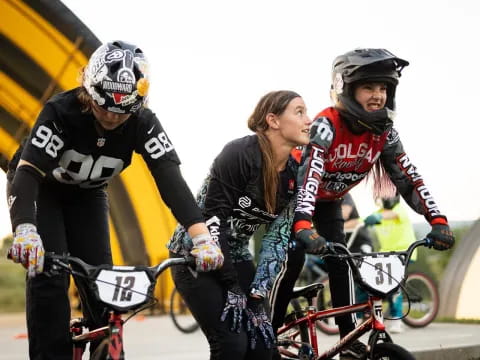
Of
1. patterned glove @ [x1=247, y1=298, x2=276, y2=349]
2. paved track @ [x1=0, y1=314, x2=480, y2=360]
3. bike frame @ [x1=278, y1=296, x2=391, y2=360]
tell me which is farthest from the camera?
paved track @ [x1=0, y1=314, x2=480, y2=360]

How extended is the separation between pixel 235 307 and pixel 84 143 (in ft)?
3.80

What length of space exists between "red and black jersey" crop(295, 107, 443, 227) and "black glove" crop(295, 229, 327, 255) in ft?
1.20

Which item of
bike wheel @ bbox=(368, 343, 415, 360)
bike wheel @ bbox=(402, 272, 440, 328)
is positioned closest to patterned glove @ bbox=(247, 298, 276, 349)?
bike wheel @ bbox=(368, 343, 415, 360)

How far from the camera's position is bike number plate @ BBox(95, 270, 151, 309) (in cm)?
364

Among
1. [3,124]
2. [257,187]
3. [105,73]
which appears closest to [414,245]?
[257,187]

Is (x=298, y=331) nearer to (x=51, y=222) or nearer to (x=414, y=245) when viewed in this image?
(x=414, y=245)

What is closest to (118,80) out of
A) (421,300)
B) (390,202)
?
(390,202)

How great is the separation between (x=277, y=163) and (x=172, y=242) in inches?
30.0

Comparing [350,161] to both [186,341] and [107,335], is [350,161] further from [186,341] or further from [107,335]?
[186,341]

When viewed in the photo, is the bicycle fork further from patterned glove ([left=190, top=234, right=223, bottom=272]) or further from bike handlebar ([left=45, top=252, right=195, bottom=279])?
patterned glove ([left=190, top=234, right=223, bottom=272])

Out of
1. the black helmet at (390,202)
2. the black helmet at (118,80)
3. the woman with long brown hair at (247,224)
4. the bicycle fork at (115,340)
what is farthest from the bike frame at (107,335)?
the black helmet at (390,202)

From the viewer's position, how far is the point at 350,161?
5508mm

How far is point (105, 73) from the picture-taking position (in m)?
3.94

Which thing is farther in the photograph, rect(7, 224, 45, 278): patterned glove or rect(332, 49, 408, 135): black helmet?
rect(332, 49, 408, 135): black helmet
